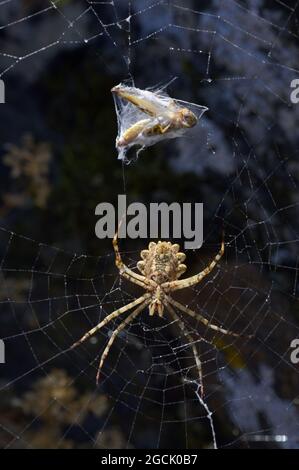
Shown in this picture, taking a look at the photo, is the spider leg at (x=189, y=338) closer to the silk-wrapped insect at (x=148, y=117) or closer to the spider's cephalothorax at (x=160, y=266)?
the spider's cephalothorax at (x=160, y=266)

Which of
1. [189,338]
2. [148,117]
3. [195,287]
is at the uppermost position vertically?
[148,117]

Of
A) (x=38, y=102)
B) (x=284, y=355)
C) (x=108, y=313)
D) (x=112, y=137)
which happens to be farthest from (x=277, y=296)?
(x=38, y=102)

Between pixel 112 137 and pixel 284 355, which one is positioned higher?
pixel 112 137

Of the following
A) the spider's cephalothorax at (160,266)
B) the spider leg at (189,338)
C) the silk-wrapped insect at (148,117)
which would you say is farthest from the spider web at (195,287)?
the silk-wrapped insect at (148,117)

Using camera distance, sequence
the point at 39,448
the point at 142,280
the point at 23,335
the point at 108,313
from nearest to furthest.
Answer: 1. the point at 142,280
2. the point at 108,313
3. the point at 39,448
4. the point at 23,335

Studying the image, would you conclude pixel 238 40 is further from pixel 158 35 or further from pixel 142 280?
pixel 142 280

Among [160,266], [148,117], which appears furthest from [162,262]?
[148,117]

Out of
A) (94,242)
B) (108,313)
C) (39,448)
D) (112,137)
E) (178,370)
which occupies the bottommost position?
(39,448)

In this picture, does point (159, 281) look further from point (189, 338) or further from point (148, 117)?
point (148, 117)
